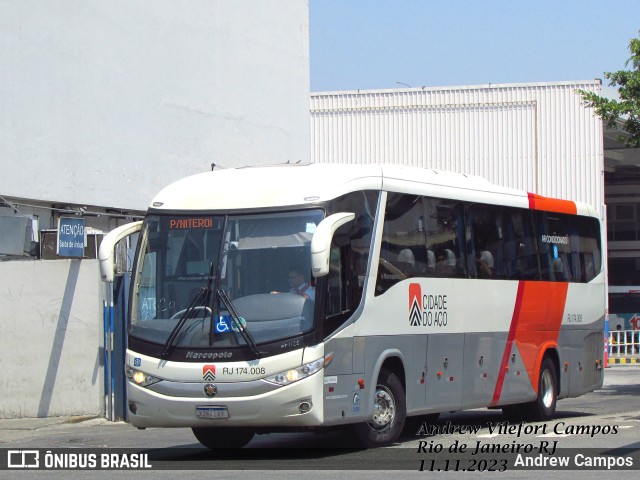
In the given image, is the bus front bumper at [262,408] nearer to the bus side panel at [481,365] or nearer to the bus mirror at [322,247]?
the bus mirror at [322,247]

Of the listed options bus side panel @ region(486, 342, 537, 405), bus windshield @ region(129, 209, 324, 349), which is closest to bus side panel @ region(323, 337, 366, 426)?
bus windshield @ region(129, 209, 324, 349)

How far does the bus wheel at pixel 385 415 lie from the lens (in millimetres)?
12938

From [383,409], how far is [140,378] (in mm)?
2850

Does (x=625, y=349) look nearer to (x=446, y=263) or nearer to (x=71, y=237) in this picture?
(x=71, y=237)

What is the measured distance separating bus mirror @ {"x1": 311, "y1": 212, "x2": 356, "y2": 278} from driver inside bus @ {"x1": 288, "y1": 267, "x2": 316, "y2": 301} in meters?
0.34

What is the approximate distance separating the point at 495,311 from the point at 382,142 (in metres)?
30.0

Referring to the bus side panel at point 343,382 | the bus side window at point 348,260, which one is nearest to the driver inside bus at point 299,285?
the bus side window at point 348,260

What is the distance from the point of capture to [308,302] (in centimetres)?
1195

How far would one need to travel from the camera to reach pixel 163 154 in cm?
2433

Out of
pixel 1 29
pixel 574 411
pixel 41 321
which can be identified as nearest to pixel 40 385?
pixel 41 321

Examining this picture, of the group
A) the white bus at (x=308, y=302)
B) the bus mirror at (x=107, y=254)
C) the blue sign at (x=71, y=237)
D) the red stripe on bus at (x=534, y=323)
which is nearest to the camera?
the white bus at (x=308, y=302)

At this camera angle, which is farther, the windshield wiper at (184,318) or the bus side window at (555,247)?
→ the bus side window at (555,247)

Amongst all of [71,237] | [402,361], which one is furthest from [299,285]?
[71,237]

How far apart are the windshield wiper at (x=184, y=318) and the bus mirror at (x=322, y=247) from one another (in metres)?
1.29
